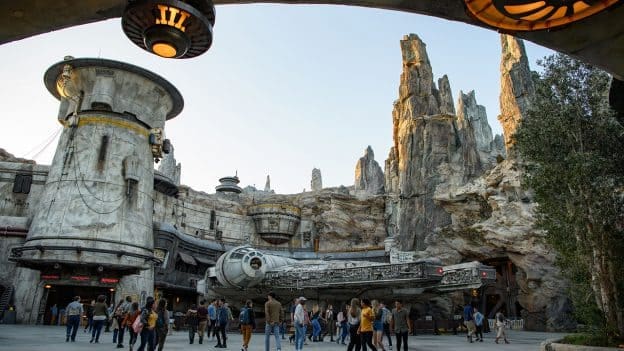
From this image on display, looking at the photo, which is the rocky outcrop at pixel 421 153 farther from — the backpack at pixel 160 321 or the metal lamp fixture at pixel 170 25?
the metal lamp fixture at pixel 170 25

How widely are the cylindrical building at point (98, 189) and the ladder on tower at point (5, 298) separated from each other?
52 cm

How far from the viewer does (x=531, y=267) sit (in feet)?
97.8

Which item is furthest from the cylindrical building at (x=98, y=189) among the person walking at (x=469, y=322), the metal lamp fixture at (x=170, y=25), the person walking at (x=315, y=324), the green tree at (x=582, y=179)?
the metal lamp fixture at (x=170, y=25)

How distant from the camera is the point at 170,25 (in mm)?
3234

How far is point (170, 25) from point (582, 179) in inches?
519

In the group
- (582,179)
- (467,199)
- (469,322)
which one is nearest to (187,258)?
(467,199)

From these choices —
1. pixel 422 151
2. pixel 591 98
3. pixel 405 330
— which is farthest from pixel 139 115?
pixel 422 151

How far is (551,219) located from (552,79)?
483 centimetres

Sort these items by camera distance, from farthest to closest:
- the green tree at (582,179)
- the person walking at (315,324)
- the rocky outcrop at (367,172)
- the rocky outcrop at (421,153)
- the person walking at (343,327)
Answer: the rocky outcrop at (367,172) → the rocky outcrop at (421,153) → the person walking at (315,324) → the person walking at (343,327) → the green tree at (582,179)

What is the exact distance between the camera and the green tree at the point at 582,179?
12.3 metres

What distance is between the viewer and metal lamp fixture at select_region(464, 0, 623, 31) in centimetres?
297

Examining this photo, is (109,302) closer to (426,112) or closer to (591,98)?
(591,98)

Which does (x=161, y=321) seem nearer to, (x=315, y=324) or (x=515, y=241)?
(x=315, y=324)

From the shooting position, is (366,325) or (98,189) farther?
(98,189)
